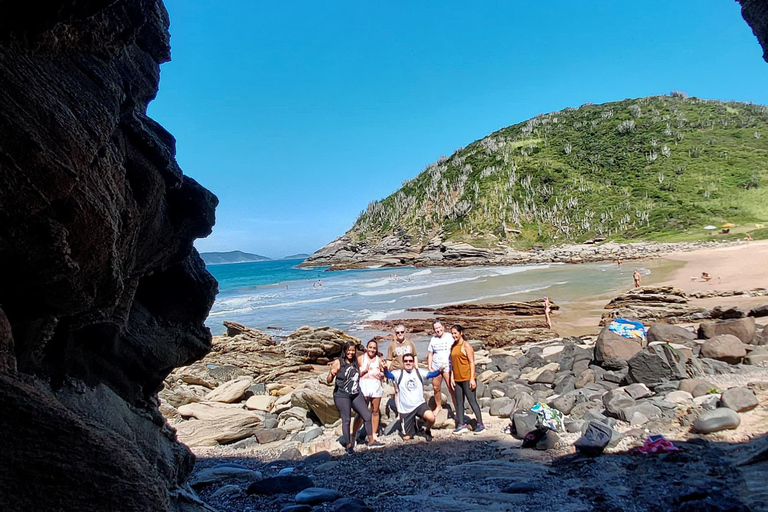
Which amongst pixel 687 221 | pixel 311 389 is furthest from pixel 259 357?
pixel 687 221

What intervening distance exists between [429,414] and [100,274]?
5751mm

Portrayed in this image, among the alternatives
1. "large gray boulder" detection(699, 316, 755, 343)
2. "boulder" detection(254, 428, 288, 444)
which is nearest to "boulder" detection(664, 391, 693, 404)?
"large gray boulder" detection(699, 316, 755, 343)

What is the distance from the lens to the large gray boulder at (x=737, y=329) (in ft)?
33.8

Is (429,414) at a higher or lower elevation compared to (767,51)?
lower

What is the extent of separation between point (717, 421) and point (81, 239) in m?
7.01

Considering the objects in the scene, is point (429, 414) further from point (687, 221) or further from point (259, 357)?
point (687, 221)

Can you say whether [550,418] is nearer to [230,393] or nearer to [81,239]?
[81,239]

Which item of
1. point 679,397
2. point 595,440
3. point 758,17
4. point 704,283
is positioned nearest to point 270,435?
point 595,440

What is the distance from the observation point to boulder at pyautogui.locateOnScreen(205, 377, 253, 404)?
10.5 m

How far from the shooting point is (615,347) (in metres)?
9.91

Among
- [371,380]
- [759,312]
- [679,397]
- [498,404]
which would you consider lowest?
[498,404]

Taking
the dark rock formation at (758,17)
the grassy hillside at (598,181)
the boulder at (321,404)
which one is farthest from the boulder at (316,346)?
the grassy hillside at (598,181)

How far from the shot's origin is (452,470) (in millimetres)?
5977

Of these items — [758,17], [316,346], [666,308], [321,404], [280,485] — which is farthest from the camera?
[666,308]
